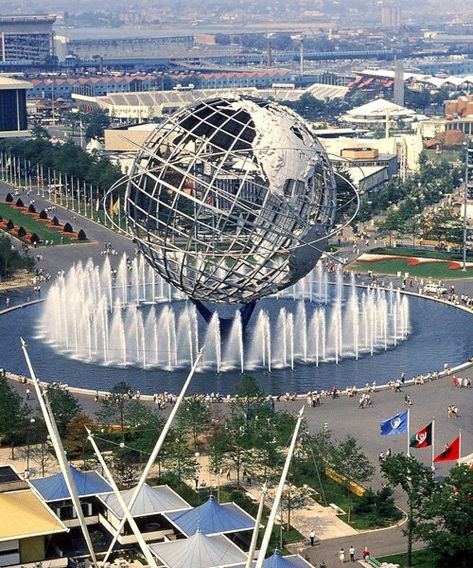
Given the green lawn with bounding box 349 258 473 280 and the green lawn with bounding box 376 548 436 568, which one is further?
the green lawn with bounding box 349 258 473 280

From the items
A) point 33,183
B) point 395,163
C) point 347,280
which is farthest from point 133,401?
point 395,163

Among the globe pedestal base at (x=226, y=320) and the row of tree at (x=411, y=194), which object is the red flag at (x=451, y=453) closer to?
the globe pedestal base at (x=226, y=320)

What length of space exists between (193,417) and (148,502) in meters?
9.03

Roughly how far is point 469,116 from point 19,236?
250 ft

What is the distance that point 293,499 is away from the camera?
5541 centimetres

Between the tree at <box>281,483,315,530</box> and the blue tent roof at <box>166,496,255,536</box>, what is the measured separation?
7.43 ft

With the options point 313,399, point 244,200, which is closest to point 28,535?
point 313,399

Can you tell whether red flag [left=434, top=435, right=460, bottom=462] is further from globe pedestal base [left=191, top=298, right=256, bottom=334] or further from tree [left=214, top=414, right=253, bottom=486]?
globe pedestal base [left=191, top=298, right=256, bottom=334]

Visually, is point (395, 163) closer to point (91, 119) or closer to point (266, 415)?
point (91, 119)

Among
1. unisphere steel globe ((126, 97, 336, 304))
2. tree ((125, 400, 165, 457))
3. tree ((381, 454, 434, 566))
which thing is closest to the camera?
tree ((381, 454, 434, 566))

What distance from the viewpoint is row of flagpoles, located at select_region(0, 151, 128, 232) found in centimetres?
12097

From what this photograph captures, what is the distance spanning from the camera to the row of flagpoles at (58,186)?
120975mm

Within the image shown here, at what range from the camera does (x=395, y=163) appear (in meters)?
147

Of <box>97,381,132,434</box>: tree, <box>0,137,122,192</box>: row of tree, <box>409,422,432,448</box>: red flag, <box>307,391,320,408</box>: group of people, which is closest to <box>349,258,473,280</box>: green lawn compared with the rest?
<box>0,137,122,192</box>: row of tree
